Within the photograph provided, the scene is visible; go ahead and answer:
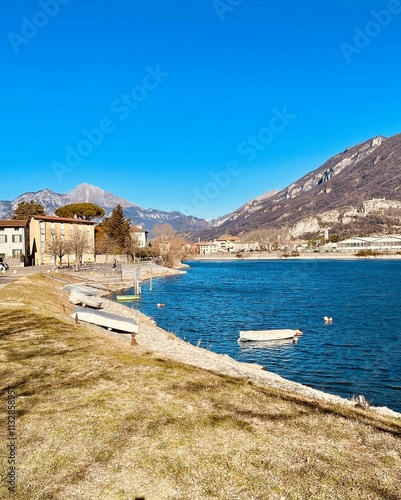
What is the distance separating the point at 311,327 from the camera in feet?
141

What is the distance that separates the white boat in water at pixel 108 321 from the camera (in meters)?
26.8

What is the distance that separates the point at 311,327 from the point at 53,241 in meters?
69.6

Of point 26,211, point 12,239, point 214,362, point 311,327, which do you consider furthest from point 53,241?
point 214,362

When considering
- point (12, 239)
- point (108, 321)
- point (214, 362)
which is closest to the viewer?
point (214, 362)

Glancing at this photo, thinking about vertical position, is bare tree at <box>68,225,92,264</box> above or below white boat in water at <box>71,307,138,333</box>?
above

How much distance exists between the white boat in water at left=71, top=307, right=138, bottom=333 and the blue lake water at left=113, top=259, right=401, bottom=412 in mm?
8792

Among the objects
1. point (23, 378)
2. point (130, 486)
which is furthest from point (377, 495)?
point (23, 378)

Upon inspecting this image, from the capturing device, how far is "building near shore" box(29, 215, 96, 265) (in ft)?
311

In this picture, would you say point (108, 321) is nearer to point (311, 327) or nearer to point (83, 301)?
point (83, 301)

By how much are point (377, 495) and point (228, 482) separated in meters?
2.56

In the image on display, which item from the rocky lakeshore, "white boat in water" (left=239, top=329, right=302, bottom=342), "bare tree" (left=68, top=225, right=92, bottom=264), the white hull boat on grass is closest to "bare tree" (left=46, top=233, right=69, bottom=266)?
"bare tree" (left=68, top=225, right=92, bottom=264)

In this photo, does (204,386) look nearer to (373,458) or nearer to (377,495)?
(373,458)

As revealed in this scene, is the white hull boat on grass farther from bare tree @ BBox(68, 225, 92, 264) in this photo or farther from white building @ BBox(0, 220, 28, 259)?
bare tree @ BBox(68, 225, 92, 264)

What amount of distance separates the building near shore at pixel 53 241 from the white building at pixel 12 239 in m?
7.93
